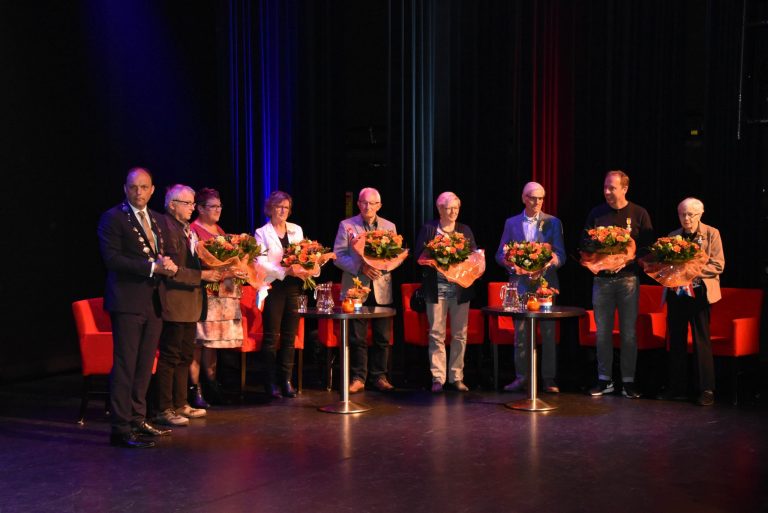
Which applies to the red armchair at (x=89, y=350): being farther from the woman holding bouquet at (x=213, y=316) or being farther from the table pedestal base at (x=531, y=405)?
the table pedestal base at (x=531, y=405)

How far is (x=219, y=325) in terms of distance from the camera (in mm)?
6711

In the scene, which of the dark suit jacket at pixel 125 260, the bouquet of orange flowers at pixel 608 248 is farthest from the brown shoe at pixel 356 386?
the dark suit jacket at pixel 125 260

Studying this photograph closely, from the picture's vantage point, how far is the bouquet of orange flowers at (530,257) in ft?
22.6

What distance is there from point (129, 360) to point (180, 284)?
0.59 meters

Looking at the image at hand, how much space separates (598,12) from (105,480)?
6.01 meters

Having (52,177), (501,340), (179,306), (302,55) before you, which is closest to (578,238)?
(501,340)

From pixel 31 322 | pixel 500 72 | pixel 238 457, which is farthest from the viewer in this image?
pixel 500 72

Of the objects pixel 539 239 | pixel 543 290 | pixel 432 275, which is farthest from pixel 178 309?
pixel 539 239

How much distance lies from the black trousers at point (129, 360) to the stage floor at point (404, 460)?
227 millimetres

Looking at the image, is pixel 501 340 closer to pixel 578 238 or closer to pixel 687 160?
pixel 578 238

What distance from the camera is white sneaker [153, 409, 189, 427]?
617 centimetres

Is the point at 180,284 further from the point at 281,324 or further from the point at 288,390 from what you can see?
the point at 288,390

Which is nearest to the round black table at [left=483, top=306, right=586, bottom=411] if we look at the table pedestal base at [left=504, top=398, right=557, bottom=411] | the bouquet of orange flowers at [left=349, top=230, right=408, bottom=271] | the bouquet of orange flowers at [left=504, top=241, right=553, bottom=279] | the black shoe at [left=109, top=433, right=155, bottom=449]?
the table pedestal base at [left=504, top=398, right=557, bottom=411]

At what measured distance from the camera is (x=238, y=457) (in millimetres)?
5336
